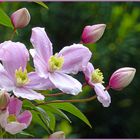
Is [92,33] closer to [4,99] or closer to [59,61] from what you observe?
[59,61]

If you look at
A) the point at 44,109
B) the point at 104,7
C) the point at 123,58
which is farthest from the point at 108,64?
the point at 44,109

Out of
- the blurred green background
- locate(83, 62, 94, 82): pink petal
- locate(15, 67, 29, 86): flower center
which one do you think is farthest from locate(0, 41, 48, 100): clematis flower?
the blurred green background

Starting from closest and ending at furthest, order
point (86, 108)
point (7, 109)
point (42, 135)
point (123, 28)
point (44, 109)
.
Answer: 1. point (7, 109)
2. point (44, 109)
3. point (42, 135)
4. point (123, 28)
5. point (86, 108)

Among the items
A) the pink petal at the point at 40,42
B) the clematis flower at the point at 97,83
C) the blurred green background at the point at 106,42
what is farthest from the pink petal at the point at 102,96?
the blurred green background at the point at 106,42

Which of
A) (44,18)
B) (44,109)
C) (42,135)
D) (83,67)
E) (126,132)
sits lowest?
(126,132)

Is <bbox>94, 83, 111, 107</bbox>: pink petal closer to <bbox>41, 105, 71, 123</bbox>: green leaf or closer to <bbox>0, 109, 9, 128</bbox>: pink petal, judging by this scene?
<bbox>41, 105, 71, 123</bbox>: green leaf

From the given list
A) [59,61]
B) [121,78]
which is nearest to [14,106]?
[59,61]

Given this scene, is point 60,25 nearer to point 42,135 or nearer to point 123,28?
point 123,28
